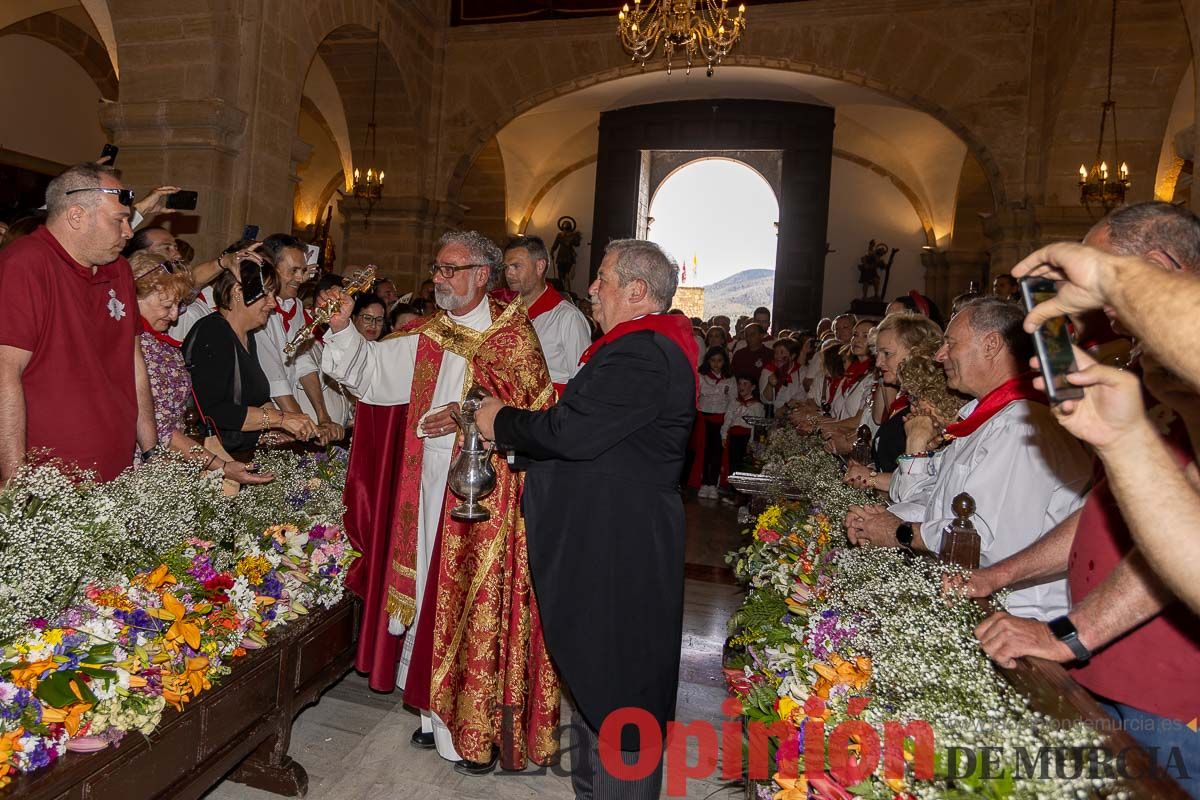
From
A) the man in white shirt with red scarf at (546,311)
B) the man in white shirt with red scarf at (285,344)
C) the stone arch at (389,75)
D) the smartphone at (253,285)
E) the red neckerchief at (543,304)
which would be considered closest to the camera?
the smartphone at (253,285)

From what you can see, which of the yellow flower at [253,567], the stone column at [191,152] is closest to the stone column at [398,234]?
the stone column at [191,152]

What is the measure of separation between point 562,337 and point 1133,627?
150 inches

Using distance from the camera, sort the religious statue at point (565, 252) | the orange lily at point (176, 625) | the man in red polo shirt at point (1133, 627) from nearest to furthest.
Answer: the man in red polo shirt at point (1133, 627) → the orange lily at point (176, 625) → the religious statue at point (565, 252)

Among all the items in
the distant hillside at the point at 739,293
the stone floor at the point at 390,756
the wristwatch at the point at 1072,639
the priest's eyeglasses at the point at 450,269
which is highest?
the distant hillside at the point at 739,293

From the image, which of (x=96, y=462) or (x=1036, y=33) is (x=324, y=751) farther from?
(x=1036, y=33)

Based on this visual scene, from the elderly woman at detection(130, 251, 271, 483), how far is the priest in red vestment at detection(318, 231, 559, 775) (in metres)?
0.57

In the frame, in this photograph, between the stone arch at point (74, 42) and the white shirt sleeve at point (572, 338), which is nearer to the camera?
the white shirt sleeve at point (572, 338)

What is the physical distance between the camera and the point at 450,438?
11.0 ft

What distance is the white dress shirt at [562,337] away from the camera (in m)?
5.14

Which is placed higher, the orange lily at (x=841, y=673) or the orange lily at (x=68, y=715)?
the orange lily at (x=841, y=673)

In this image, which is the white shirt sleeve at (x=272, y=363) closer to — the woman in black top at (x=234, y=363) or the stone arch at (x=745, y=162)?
the woman in black top at (x=234, y=363)

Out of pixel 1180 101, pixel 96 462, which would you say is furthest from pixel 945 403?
pixel 1180 101

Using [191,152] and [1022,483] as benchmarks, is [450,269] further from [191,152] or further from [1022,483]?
[191,152]

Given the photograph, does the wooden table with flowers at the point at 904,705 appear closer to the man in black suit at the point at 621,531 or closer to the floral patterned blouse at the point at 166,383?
the man in black suit at the point at 621,531
